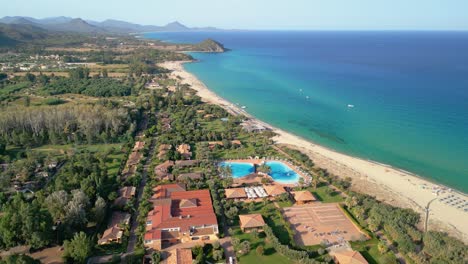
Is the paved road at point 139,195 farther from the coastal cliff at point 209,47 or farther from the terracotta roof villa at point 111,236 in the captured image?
the coastal cliff at point 209,47

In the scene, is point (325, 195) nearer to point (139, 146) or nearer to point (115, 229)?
point (115, 229)

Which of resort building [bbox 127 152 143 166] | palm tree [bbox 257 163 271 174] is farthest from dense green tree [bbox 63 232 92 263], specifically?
palm tree [bbox 257 163 271 174]

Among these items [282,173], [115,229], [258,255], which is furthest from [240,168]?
[115,229]

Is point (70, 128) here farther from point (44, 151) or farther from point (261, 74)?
point (261, 74)

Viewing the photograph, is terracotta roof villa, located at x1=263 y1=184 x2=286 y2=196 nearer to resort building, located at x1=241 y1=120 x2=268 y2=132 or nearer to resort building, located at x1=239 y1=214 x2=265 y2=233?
resort building, located at x1=239 y1=214 x2=265 y2=233

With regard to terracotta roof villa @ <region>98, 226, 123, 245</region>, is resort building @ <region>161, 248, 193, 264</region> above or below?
above

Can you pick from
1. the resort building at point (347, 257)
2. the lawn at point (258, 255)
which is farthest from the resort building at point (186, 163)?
the resort building at point (347, 257)

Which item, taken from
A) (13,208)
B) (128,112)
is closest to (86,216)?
(13,208)
